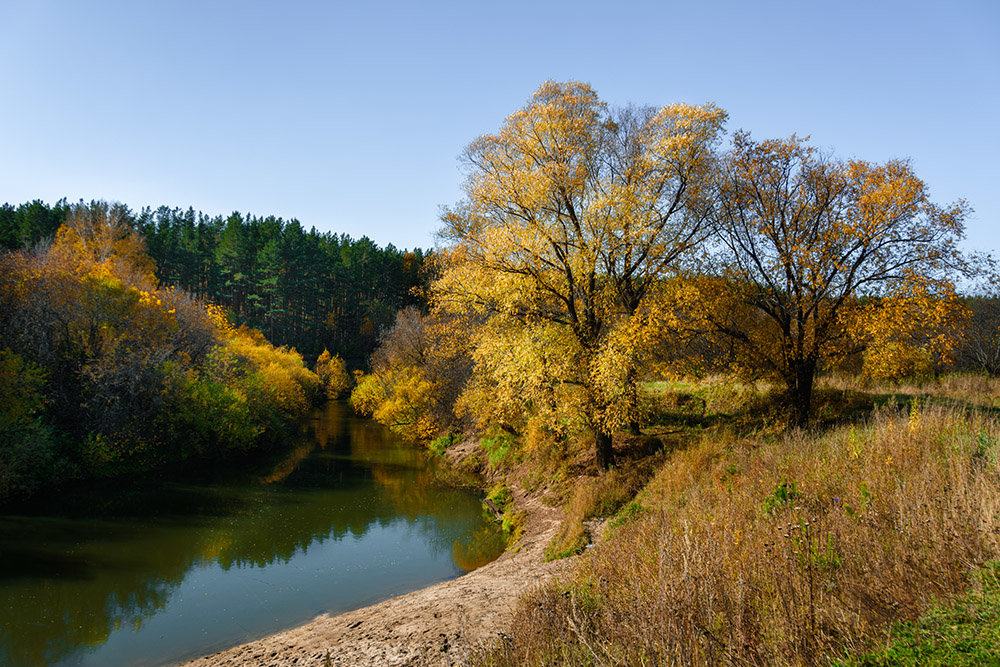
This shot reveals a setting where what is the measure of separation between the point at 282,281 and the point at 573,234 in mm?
59811

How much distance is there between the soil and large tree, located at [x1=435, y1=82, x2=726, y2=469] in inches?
203

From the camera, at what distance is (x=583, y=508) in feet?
44.1

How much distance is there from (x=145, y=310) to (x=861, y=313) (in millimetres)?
29678

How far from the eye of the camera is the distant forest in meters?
65.3

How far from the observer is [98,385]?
2169 centimetres

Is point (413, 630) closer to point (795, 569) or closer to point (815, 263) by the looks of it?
point (795, 569)

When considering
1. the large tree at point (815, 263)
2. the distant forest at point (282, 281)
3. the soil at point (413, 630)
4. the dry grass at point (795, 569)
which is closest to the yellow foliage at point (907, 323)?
the large tree at point (815, 263)

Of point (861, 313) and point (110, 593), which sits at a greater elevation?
point (861, 313)

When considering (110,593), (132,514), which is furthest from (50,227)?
(110,593)

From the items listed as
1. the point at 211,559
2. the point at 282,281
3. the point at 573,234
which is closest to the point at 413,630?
the point at 211,559

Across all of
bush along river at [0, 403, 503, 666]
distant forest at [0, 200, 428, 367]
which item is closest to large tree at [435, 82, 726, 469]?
bush along river at [0, 403, 503, 666]

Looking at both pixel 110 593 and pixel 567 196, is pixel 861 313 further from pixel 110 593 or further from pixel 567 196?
pixel 110 593

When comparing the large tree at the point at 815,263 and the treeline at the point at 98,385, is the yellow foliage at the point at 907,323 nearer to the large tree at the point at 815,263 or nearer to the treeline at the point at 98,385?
the large tree at the point at 815,263

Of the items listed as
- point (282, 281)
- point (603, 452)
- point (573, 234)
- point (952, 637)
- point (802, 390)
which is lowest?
point (603, 452)
